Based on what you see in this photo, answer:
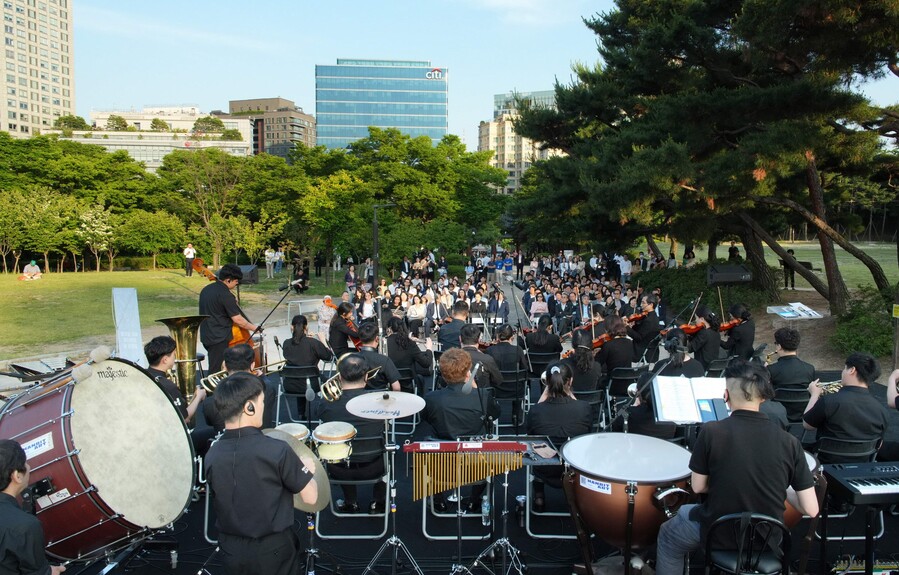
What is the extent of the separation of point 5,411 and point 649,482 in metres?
4.25

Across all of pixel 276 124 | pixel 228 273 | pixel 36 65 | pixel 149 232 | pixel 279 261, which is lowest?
pixel 279 261

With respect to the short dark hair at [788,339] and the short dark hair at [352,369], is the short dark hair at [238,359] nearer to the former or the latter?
the short dark hair at [352,369]

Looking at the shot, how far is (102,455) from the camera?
3842 millimetres

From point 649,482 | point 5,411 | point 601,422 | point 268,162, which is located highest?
point 268,162

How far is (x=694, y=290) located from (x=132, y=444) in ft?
56.3

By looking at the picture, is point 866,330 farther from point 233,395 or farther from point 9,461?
point 9,461

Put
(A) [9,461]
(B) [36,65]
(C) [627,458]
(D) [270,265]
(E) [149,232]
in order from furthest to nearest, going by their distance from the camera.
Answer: (B) [36,65], (E) [149,232], (D) [270,265], (C) [627,458], (A) [9,461]

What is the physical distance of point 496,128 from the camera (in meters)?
151

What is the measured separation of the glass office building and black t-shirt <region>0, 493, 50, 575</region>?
102231 millimetres

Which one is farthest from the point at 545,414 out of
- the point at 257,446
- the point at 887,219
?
the point at 887,219

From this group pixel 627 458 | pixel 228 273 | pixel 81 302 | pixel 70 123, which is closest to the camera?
pixel 627 458

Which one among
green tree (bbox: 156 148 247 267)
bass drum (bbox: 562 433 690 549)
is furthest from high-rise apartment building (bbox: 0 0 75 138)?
bass drum (bbox: 562 433 690 549)

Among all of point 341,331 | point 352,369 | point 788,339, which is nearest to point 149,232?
point 341,331

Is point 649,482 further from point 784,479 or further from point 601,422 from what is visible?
point 601,422
